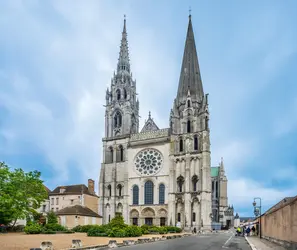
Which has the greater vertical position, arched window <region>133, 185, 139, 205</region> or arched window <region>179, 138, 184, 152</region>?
arched window <region>179, 138, 184, 152</region>

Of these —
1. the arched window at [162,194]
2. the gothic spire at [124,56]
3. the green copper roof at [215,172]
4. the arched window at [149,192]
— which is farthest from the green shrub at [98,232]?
the green copper roof at [215,172]

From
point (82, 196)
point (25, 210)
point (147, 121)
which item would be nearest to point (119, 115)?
point (147, 121)

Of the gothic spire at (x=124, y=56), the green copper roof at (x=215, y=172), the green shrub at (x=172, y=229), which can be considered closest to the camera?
the green shrub at (x=172, y=229)

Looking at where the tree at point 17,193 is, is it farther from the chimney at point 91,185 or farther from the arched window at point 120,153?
the chimney at point 91,185

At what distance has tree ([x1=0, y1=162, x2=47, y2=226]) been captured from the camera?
3706 centimetres

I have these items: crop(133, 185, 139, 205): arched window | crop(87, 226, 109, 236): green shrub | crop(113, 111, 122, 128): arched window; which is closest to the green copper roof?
crop(133, 185, 139, 205): arched window

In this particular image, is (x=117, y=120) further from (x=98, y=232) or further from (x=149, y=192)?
(x=98, y=232)

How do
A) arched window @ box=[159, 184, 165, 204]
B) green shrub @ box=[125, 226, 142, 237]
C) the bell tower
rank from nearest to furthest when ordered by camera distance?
green shrub @ box=[125, 226, 142, 237], arched window @ box=[159, 184, 165, 204], the bell tower

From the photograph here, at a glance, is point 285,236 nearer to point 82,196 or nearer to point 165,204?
point 165,204

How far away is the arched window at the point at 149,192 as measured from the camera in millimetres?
64706

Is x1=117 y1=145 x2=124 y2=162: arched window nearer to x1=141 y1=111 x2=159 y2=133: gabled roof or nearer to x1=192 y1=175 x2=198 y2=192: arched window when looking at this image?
x1=141 y1=111 x2=159 y2=133: gabled roof

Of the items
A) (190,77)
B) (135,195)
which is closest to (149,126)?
(190,77)

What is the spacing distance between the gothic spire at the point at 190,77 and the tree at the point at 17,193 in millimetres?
36218

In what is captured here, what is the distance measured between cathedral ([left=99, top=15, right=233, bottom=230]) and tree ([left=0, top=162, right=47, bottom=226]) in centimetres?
2510
